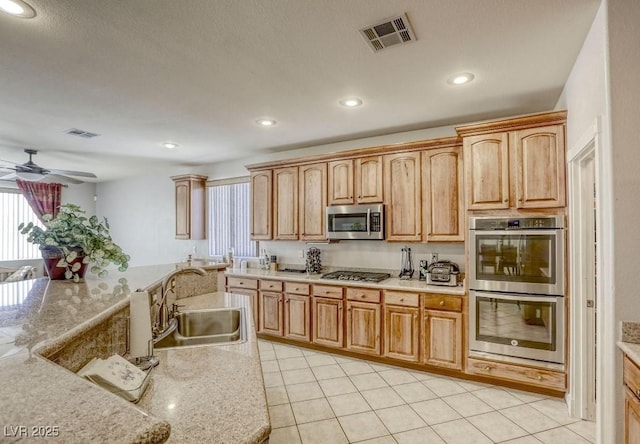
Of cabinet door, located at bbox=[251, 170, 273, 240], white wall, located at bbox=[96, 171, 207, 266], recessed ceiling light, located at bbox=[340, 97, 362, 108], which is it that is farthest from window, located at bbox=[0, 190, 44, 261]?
recessed ceiling light, located at bbox=[340, 97, 362, 108]

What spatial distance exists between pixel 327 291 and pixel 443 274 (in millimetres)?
1314

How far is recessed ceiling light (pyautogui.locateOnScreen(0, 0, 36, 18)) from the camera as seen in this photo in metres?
1.67

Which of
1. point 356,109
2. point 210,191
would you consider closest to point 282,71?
point 356,109

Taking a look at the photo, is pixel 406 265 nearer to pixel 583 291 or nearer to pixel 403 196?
pixel 403 196

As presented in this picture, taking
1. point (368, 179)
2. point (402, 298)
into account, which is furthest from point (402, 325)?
point (368, 179)

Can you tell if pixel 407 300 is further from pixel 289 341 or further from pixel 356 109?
pixel 356 109

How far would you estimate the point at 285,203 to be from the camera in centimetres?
451

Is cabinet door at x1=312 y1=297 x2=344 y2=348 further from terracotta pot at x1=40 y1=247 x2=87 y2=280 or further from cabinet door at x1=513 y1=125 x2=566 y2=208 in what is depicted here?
terracotta pot at x1=40 y1=247 x2=87 y2=280

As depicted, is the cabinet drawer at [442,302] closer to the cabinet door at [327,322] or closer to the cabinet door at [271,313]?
the cabinet door at [327,322]

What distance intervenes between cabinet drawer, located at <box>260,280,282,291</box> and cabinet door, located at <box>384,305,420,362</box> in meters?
1.42

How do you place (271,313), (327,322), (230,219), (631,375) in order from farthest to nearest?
(230,219), (271,313), (327,322), (631,375)

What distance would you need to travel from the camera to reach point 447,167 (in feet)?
11.3

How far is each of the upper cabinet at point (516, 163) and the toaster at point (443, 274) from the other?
70cm

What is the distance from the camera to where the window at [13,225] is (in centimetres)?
626
